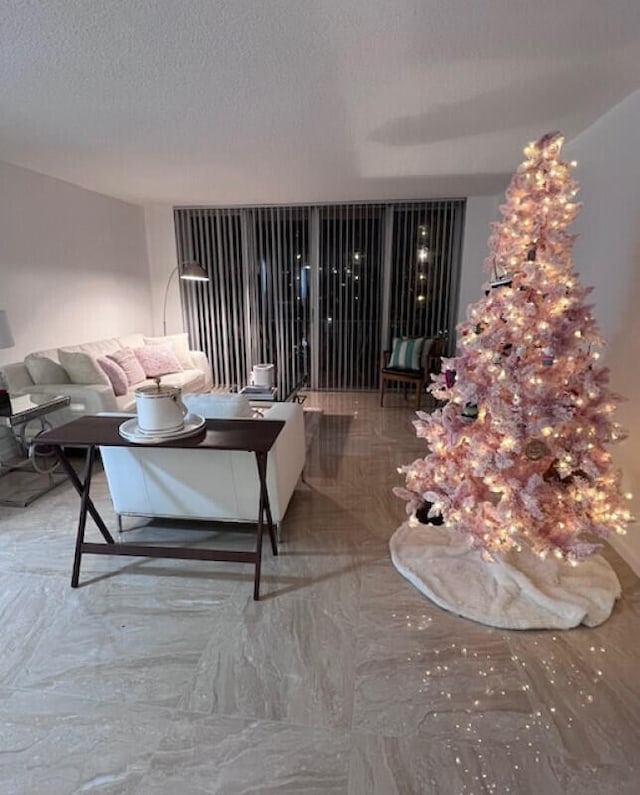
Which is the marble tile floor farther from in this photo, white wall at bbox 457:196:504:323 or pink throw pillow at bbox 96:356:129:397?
white wall at bbox 457:196:504:323

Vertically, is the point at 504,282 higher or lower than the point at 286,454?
higher

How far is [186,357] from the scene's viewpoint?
506 centimetres

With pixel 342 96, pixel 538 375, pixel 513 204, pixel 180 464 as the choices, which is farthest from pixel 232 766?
pixel 342 96

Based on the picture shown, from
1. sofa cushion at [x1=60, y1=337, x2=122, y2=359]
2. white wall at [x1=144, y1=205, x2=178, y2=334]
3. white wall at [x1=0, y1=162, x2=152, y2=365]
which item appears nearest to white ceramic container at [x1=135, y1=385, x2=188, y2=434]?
sofa cushion at [x1=60, y1=337, x2=122, y2=359]

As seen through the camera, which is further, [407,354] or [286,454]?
[407,354]

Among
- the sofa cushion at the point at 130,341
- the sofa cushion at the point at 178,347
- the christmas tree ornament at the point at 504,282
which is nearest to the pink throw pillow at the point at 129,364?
the sofa cushion at the point at 130,341

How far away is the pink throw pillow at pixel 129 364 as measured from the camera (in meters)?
4.12

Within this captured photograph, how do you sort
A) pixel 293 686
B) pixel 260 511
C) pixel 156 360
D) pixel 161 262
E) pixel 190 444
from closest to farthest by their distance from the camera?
1. pixel 293 686
2. pixel 190 444
3. pixel 260 511
4. pixel 156 360
5. pixel 161 262

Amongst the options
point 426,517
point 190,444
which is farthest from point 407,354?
point 190,444

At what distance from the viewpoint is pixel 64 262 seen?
14.1ft

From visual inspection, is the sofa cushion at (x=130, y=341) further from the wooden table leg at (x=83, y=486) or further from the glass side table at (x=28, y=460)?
the wooden table leg at (x=83, y=486)

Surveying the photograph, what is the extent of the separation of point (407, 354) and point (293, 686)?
13.0 ft

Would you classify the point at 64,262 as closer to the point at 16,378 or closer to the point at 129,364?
the point at 129,364

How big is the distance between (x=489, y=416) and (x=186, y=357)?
3817 millimetres
